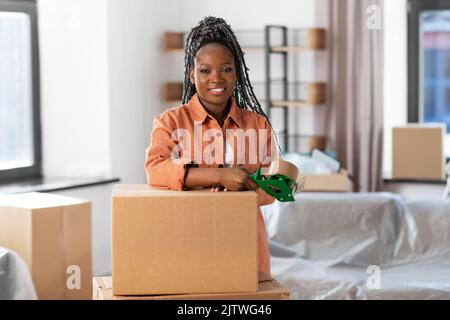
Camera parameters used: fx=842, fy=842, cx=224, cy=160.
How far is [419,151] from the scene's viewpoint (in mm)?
4797

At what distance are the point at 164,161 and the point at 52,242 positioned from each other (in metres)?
0.68

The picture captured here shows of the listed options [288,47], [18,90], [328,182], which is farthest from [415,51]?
[18,90]

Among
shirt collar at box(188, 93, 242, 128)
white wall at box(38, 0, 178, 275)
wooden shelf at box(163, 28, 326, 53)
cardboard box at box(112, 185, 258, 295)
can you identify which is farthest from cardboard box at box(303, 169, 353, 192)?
cardboard box at box(112, 185, 258, 295)

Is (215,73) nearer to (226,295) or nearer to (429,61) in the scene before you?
(226,295)

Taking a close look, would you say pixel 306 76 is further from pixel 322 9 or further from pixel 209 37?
pixel 209 37

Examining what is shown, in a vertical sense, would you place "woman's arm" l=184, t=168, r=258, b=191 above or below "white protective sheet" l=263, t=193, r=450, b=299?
above

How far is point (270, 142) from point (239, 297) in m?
0.39

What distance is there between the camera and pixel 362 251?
3865mm

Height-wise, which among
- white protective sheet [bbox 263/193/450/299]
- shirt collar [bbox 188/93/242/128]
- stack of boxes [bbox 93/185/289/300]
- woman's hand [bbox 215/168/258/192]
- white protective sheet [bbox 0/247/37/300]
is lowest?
white protective sheet [bbox 263/193/450/299]

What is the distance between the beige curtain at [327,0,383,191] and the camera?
16.2ft

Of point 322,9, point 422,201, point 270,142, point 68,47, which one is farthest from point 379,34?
point 270,142

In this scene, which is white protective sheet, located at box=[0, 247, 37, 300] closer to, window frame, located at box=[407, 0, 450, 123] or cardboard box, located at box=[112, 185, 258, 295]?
cardboard box, located at box=[112, 185, 258, 295]

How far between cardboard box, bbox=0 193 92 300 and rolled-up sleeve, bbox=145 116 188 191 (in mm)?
613

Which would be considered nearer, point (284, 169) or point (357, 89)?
point (284, 169)
